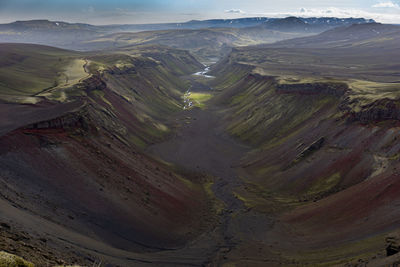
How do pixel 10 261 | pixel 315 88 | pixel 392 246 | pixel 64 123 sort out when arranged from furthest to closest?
pixel 315 88 → pixel 64 123 → pixel 392 246 → pixel 10 261

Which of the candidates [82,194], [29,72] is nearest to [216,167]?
[82,194]

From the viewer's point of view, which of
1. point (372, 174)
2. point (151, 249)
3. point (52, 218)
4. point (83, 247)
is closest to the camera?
point (83, 247)

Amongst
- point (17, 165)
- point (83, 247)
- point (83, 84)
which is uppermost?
point (83, 84)

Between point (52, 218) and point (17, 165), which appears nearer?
point (52, 218)

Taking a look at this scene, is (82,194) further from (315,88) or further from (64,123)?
(315,88)

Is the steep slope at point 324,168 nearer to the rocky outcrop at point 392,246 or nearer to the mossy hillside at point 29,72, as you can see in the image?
the rocky outcrop at point 392,246

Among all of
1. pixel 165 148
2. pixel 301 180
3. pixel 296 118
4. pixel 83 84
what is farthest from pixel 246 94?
pixel 301 180

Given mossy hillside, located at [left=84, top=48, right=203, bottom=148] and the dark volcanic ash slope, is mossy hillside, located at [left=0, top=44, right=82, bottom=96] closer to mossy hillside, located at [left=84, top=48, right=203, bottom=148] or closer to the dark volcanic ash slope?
mossy hillside, located at [left=84, top=48, right=203, bottom=148]

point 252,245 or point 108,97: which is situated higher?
point 108,97

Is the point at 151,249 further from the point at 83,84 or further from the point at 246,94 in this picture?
the point at 246,94
